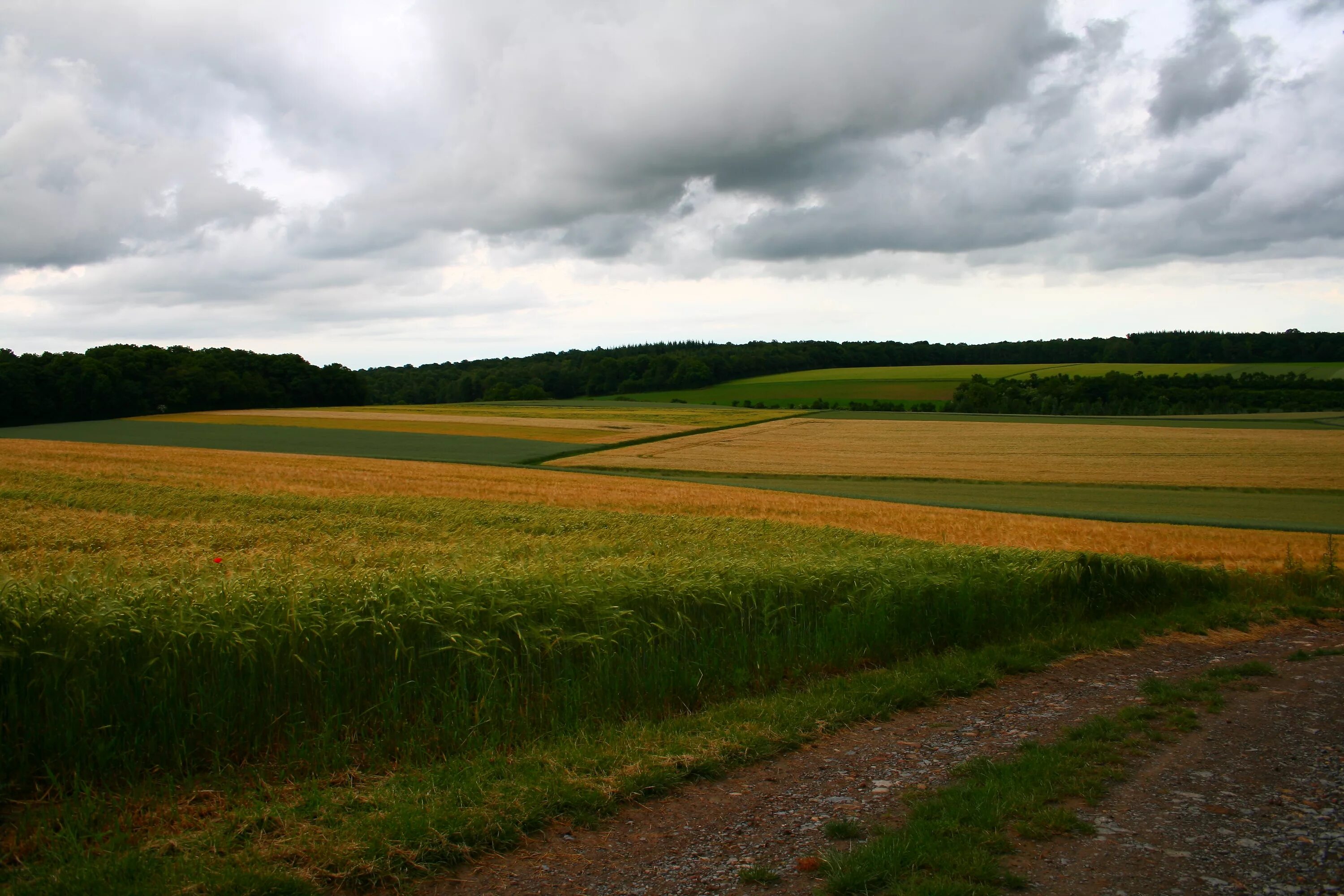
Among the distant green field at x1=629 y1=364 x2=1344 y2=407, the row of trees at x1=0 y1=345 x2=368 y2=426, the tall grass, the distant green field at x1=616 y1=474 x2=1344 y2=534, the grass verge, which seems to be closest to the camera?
the grass verge

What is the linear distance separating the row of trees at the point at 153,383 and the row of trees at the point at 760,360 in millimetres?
12943

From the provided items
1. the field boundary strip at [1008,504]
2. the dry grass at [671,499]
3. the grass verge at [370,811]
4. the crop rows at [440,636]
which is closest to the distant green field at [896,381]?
the field boundary strip at [1008,504]

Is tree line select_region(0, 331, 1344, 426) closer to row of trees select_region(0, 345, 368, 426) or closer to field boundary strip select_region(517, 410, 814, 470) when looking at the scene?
row of trees select_region(0, 345, 368, 426)

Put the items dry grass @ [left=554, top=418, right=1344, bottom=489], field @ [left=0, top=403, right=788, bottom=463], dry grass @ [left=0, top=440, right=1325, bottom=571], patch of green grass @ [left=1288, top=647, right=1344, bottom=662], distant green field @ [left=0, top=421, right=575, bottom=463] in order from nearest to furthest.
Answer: patch of green grass @ [left=1288, top=647, right=1344, bottom=662] → dry grass @ [left=0, top=440, right=1325, bottom=571] → dry grass @ [left=554, top=418, right=1344, bottom=489] → distant green field @ [left=0, top=421, right=575, bottom=463] → field @ [left=0, top=403, right=788, bottom=463]

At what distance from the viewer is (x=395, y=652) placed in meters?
6.93

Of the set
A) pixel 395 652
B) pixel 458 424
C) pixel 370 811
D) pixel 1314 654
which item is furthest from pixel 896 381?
pixel 370 811

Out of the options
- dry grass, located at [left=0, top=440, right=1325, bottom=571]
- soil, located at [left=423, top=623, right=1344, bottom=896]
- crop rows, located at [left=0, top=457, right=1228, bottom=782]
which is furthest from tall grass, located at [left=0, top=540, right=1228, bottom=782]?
dry grass, located at [left=0, top=440, right=1325, bottom=571]

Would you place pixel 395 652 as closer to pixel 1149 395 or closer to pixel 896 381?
pixel 1149 395

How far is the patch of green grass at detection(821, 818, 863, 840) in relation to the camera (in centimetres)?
489

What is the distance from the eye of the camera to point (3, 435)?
54531 millimetres

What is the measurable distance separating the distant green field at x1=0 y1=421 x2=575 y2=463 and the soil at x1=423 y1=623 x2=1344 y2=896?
37.7m

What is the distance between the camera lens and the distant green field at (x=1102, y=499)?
26.8 metres

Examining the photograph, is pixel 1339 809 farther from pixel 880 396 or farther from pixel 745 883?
pixel 880 396

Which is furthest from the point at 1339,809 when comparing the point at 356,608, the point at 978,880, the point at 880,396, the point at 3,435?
the point at 880,396
